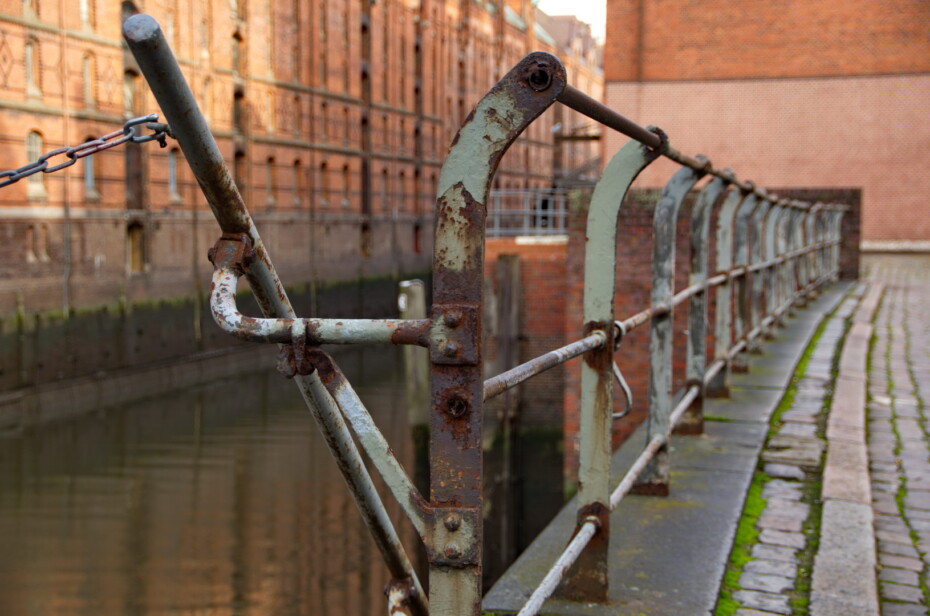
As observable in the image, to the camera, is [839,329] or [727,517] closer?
[727,517]

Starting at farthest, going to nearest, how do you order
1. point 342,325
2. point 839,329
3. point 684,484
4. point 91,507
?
point 91,507
point 839,329
point 684,484
point 342,325

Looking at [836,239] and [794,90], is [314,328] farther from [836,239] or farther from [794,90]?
[794,90]

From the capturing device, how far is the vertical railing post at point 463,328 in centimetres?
152

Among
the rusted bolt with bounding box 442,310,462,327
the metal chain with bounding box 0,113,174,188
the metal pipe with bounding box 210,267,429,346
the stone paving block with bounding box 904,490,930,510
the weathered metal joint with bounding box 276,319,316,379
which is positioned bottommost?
the stone paving block with bounding box 904,490,930,510

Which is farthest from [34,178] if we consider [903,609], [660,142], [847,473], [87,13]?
[903,609]

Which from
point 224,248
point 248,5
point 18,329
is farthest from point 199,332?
point 224,248

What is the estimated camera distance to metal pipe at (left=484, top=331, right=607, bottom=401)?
177 cm

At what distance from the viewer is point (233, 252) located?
1617 mm

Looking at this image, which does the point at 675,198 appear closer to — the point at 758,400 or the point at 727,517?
the point at 727,517

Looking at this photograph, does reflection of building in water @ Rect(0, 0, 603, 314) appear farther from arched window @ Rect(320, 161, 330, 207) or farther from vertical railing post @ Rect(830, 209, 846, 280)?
vertical railing post @ Rect(830, 209, 846, 280)

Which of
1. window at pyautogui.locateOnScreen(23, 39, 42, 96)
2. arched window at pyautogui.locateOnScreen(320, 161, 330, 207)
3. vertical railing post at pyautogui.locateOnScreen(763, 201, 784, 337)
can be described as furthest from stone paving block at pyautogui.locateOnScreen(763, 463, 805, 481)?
arched window at pyautogui.locateOnScreen(320, 161, 330, 207)

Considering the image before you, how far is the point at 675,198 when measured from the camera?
375cm

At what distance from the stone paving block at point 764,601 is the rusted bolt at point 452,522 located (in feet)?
5.11

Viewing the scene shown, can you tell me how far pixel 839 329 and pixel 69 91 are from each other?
1635 centimetres
